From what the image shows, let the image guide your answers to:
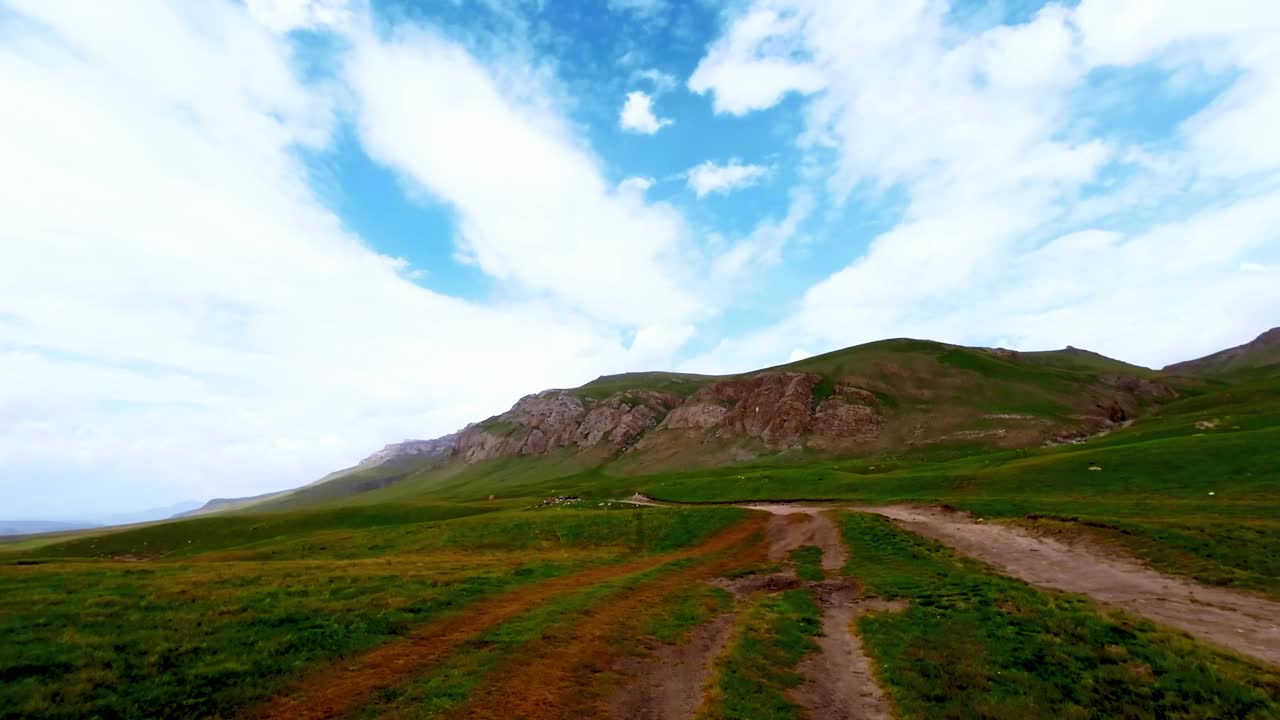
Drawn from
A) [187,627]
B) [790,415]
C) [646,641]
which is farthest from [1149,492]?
[790,415]

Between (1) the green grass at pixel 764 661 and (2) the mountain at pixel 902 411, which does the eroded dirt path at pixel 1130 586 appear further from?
(2) the mountain at pixel 902 411

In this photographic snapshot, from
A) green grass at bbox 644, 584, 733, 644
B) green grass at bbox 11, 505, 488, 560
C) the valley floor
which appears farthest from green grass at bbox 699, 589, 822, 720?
green grass at bbox 11, 505, 488, 560

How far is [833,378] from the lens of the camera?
19200 cm

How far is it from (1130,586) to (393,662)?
104 feet

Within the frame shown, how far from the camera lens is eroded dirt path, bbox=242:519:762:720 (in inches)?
548

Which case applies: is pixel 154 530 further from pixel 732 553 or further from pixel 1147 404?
pixel 1147 404

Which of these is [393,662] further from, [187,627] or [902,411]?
[902,411]

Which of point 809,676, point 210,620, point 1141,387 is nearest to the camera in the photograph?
point 809,676

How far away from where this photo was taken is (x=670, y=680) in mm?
15953

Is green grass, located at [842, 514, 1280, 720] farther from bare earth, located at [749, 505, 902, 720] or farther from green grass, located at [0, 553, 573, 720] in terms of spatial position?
green grass, located at [0, 553, 573, 720]

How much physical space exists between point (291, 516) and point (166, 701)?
8901cm

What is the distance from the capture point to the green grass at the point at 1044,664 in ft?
42.7

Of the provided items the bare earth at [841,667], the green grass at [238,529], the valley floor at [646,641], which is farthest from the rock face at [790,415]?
the bare earth at [841,667]

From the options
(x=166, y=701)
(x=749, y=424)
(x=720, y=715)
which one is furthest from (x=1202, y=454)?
(x=749, y=424)
